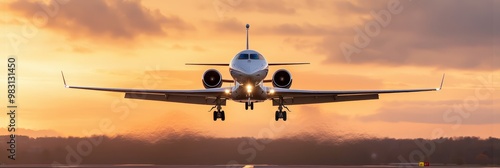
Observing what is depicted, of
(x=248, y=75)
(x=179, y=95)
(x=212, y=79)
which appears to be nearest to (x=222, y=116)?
(x=179, y=95)

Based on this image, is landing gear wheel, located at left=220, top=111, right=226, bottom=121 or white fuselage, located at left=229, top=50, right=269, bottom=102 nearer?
white fuselage, located at left=229, top=50, right=269, bottom=102

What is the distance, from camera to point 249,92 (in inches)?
1789

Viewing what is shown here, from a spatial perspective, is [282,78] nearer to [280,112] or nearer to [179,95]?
[280,112]

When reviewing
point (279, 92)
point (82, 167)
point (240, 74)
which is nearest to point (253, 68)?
point (240, 74)

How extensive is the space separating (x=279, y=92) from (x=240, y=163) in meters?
10.9

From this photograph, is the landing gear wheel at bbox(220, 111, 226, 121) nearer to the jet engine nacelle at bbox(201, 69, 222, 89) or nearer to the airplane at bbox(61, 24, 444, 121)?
the airplane at bbox(61, 24, 444, 121)

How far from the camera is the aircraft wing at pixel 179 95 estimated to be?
48.1 meters

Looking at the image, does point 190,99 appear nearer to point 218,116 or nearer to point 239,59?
point 218,116

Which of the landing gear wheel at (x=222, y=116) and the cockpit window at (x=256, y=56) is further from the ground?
the cockpit window at (x=256, y=56)

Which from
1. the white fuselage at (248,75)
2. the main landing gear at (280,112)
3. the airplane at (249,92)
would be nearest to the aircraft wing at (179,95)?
the airplane at (249,92)

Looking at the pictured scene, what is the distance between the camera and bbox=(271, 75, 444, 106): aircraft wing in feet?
159

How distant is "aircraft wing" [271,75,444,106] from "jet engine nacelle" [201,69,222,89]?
3.22m

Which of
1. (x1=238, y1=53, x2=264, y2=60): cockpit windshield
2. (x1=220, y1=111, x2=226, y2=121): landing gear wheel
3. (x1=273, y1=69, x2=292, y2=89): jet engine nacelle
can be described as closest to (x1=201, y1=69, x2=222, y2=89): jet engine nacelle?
(x1=273, y1=69, x2=292, y2=89): jet engine nacelle

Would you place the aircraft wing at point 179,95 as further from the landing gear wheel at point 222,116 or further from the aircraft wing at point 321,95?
the aircraft wing at point 321,95
